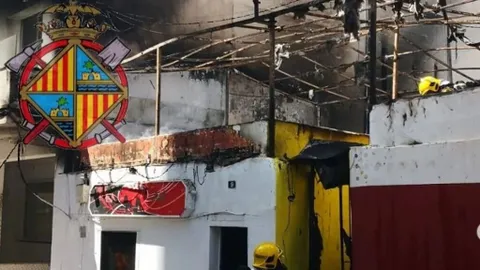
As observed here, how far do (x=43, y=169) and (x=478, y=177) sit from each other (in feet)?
43.8

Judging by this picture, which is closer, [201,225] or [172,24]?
[201,225]

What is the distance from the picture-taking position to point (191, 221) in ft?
38.8

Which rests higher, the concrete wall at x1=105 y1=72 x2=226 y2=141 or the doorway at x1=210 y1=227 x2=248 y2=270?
the concrete wall at x1=105 y1=72 x2=226 y2=141

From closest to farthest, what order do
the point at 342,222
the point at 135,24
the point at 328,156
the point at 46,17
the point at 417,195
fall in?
the point at 417,195
the point at 328,156
the point at 342,222
the point at 46,17
the point at 135,24

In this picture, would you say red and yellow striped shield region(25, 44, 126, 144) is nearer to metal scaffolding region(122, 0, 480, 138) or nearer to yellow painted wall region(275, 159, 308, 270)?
metal scaffolding region(122, 0, 480, 138)

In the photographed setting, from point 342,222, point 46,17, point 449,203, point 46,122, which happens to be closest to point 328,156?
point 342,222

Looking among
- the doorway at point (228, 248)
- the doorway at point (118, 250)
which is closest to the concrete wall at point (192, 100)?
the doorway at point (118, 250)

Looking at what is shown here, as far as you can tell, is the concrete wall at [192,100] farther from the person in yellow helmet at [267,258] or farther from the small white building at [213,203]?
the person in yellow helmet at [267,258]

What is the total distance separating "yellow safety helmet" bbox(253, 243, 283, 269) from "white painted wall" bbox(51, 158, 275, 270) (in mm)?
1227

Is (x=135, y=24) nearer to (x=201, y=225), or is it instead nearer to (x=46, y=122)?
(x=46, y=122)

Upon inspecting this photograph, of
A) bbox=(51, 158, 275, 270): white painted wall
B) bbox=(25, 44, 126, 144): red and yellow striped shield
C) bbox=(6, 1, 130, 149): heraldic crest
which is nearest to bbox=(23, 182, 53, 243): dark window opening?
bbox=(51, 158, 275, 270): white painted wall

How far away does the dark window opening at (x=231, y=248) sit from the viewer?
37.8 feet

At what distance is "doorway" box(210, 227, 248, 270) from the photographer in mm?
11445

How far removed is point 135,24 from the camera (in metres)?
17.8
